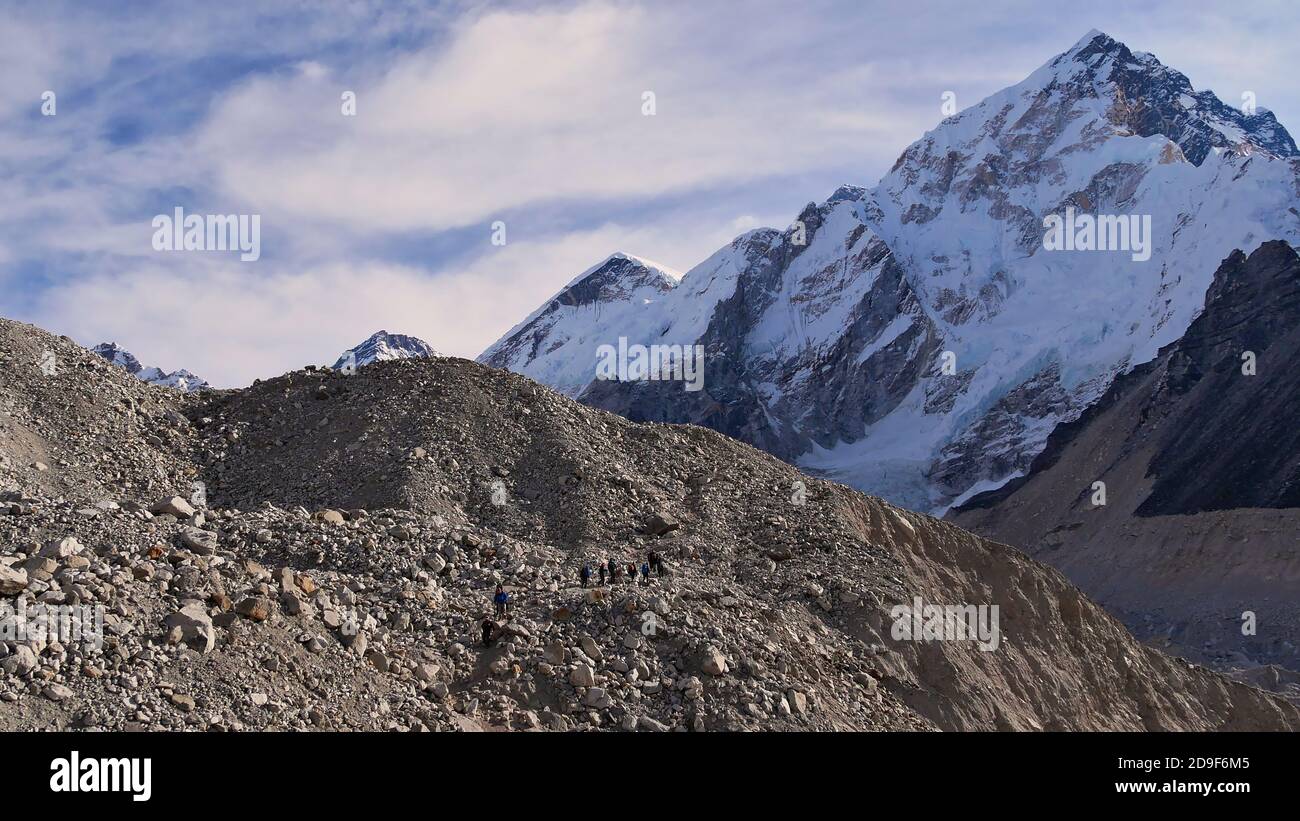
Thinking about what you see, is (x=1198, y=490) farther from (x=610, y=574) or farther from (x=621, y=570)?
(x=610, y=574)

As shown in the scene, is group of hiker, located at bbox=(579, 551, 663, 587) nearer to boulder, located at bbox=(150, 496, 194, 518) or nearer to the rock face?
boulder, located at bbox=(150, 496, 194, 518)

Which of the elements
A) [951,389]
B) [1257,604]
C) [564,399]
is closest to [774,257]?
[951,389]

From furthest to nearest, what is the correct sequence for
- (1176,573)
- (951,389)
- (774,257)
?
(774,257), (951,389), (1176,573)

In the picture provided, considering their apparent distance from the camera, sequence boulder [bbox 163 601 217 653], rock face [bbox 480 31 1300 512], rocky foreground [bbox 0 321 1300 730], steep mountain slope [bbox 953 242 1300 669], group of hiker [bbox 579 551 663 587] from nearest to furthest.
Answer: boulder [bbox 163 601 217 653]
rocky foreground [bbox 0 321 1300 730]
group of hiker [bbox 579 551 663 587]
steep mountain slope [bbox 953 242 1300 669]
rock face [bbox 480 31 1300 512]

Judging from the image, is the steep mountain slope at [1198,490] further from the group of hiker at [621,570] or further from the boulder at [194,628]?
the boulder at [194,628]

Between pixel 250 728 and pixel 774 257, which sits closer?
pixel 250 728

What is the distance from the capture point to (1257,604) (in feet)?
252

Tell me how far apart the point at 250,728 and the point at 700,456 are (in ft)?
59.7

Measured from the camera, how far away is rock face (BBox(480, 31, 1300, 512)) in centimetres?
13725

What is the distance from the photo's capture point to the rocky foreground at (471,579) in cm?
1698

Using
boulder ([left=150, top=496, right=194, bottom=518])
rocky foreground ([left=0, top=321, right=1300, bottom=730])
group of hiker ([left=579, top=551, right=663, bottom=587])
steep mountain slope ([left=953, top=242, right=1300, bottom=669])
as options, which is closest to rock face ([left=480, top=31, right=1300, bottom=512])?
steep mountain slope ([left=953, top=242, right=1300, bottom=669])

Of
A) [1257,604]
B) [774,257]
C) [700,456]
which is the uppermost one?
[774,257]
